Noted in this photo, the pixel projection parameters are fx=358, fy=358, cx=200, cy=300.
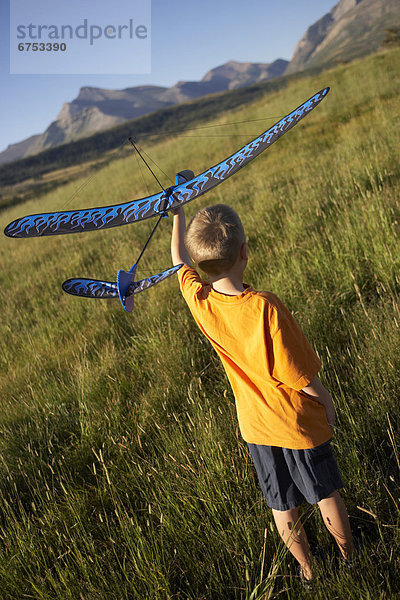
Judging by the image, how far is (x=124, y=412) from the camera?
2.68 m

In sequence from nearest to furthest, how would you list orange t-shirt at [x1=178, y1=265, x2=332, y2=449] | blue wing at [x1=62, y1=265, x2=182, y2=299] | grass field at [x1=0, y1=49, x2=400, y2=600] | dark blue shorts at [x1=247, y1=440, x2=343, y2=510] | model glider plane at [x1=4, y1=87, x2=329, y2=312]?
1. orange t-shirt at [x1=178, y1=265, x2=332, y2=449]
2. dark blue shorts at [x1=247, y1=440, x2=343, y2=510]
3. grass field at [x1=0, y1=49, x2=400, y2=600]
4. model glider plane at [x1=4, y1=87, x2=329, y2=312]
5. blue wing at [x1=62, y1=265, x2=182, y2=299]

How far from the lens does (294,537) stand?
1483mm

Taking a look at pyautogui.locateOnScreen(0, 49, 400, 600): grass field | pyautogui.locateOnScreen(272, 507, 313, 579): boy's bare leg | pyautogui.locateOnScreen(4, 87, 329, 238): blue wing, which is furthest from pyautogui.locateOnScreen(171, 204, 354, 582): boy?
pyautogui.locateOnScreen(4, 87, 329, 238): blue wing

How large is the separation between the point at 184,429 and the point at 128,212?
141cm

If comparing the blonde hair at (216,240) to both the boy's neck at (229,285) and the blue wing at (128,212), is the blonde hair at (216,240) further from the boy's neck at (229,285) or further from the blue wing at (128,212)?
the blue wing at (128,212)

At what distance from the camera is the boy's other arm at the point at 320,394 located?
1.38 metres

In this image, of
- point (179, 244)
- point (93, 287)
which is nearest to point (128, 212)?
point (179, 244)

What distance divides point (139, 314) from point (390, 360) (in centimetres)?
271

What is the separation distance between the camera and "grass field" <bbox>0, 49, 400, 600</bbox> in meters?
1.55

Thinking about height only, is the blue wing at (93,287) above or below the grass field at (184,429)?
above

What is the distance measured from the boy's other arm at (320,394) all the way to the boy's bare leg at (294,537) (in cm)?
44

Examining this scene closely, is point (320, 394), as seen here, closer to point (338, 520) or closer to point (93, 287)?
point (338, 520)

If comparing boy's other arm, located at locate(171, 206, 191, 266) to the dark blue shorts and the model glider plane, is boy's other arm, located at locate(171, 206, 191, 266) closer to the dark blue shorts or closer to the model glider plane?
the model glider plane

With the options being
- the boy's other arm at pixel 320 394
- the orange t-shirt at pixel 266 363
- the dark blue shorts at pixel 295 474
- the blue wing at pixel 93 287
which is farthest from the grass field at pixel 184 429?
the blue wing at pixel 93 287
